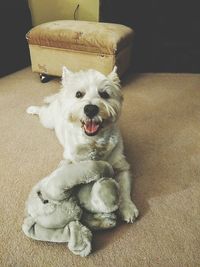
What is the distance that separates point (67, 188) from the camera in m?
1.14

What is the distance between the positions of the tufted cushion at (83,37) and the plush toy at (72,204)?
5.25ft

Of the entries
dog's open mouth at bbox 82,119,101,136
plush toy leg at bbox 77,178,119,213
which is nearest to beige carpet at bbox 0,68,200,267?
plush toy leg at bbox 77,178,119,213

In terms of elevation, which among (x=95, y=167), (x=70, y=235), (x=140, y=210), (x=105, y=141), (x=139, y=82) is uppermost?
(x=95, y=167)

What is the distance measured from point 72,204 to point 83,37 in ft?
5.97

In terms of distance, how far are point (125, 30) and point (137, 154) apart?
1476 millimetres

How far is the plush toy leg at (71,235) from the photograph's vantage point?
3.92 ft

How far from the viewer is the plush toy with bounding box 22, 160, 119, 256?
1.16m

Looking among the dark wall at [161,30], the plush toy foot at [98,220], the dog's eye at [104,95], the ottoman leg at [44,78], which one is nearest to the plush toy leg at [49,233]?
the plush toy foot at [98,220]

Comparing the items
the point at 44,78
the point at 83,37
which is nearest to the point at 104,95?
the point at 83,37

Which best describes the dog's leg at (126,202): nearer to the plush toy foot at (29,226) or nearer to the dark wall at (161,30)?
the plush toy foot at (29,226)

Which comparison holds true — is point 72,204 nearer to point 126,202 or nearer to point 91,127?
point 126,202

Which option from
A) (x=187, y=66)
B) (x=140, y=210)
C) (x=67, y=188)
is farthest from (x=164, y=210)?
(x=187, y=66)

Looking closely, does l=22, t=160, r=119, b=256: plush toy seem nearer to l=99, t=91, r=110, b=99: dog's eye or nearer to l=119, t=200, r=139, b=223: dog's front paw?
l=119, t=200, r=139, b=223: dog's front paw

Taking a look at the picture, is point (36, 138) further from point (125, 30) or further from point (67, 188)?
point (125, 30)
